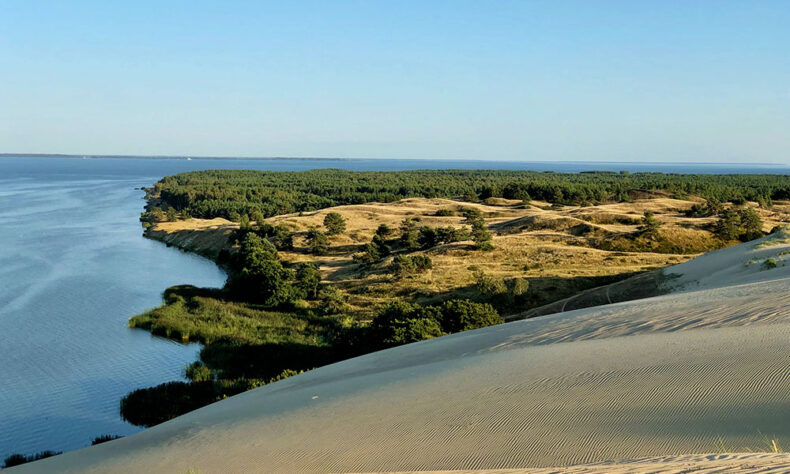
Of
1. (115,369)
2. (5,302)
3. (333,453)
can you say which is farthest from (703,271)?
(5,302)

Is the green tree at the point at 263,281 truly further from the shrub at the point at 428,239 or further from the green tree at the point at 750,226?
the green tree at the point at 750,226

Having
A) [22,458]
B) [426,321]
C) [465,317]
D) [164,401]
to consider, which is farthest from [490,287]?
[22,458]

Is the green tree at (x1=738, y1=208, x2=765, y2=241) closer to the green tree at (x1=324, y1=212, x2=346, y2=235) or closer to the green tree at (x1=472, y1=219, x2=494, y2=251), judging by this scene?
the green tree at (x1=472, y1=219, x2=494, y2=251)

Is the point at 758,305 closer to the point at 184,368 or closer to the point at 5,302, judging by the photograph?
the point at 184,368

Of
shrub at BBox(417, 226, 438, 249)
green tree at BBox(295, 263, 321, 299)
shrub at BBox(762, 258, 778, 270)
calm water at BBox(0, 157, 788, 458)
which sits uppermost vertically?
shrub at BBox(762, 258, 778, 270)

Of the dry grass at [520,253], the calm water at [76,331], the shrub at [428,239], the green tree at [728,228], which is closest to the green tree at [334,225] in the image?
the dry grass at [520,253]

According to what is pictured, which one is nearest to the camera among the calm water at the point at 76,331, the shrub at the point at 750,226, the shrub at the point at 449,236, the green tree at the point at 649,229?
the calm water at the point at 76,331

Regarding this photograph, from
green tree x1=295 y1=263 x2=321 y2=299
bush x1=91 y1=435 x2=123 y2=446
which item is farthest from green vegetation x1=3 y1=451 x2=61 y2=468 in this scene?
green tree x1=295 y1=263 x2=321 y2=299
